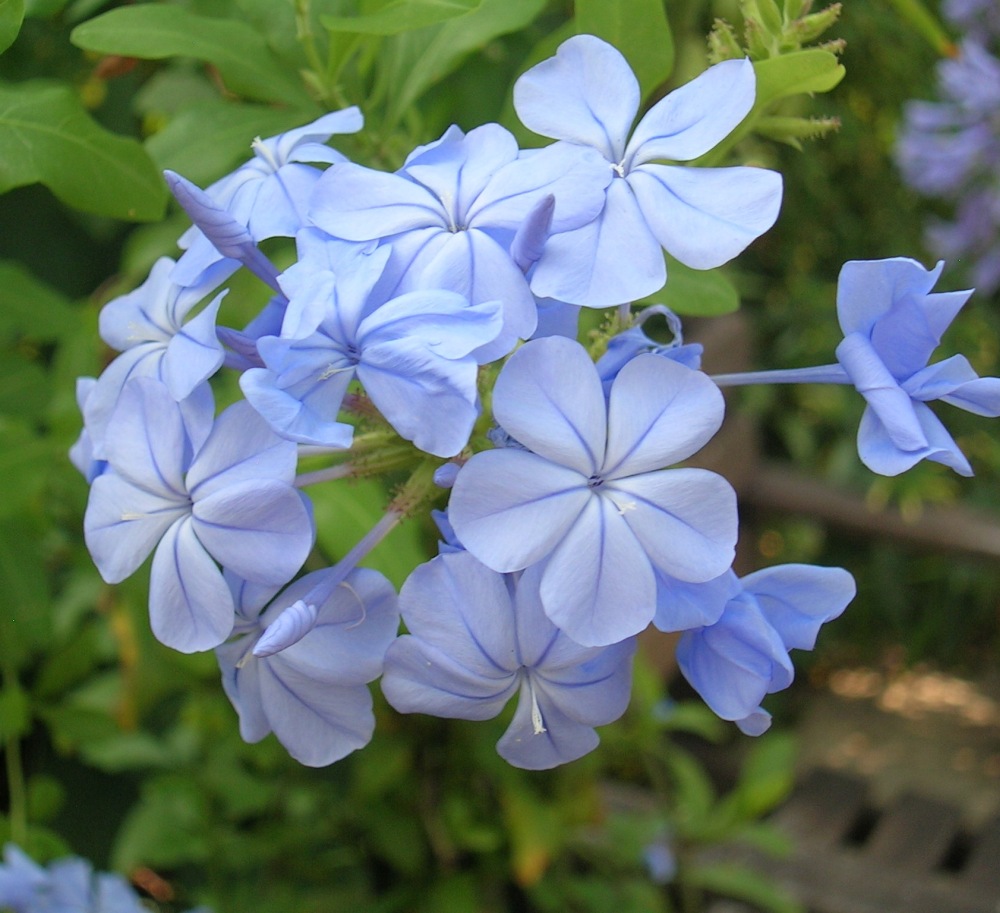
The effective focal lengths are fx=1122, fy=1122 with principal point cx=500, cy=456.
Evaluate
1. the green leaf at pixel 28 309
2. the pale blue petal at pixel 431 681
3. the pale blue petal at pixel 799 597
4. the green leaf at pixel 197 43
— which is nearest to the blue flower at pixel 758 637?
the pale blue petal at pixel 799 597

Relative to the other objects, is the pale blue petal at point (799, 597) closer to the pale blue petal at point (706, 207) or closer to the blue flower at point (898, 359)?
the blue flower at point (898, 359)

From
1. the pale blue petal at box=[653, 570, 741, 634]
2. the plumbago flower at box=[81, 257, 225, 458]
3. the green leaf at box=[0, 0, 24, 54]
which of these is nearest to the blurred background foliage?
the green leaf at box=[0, 0, 24, 54]

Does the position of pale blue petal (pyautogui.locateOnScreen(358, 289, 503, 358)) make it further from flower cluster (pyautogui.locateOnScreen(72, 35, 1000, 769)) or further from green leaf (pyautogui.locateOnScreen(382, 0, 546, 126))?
green leaf (pyautogui.locateOnScreen(382, 0, 546, 126))

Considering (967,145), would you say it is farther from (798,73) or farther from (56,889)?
(56,889)

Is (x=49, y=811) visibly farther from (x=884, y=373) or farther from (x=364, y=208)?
(x=884, y=373)

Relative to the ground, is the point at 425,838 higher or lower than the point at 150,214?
lower

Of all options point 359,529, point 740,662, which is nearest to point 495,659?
point 740,662

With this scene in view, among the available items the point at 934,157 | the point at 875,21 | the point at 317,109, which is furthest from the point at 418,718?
the point at 875,21
